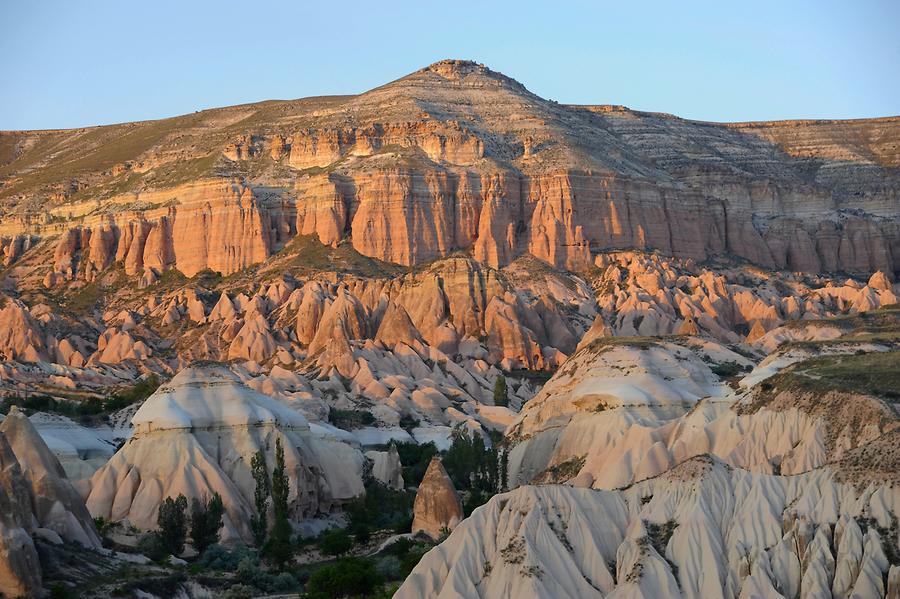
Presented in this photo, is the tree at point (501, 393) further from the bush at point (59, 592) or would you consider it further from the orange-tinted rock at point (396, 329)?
the bush at point (59, 592)

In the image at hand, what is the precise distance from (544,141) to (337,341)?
170ft

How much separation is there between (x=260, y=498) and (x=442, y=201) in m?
85.7

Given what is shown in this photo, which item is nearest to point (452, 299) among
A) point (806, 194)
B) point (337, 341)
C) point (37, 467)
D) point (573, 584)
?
point (337, 341)

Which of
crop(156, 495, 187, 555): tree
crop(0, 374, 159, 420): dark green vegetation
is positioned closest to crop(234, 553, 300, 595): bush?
crop(156, 495, 187, 555): tree

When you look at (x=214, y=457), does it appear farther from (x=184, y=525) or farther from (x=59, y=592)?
(x=59, y=592)

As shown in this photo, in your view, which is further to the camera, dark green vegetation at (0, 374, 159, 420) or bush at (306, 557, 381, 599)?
dark green vegetation at (0, 374, 159, 420)

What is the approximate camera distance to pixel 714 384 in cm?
9525

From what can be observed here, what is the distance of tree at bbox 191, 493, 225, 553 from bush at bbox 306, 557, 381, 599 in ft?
43.9

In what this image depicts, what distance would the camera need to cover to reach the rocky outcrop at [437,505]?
72000 millimetres

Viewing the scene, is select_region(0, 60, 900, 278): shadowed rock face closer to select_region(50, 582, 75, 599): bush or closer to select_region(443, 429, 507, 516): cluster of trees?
select_region(443, 429, 507, 516): cluster of trees

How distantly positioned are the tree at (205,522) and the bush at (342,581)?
527 inches

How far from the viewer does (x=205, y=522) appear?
7450 centimetres

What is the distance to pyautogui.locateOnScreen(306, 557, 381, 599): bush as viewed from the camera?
59219 mm

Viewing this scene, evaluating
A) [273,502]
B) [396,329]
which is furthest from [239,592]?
[396,329]
